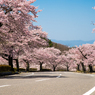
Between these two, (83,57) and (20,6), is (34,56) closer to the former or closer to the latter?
(83,57)

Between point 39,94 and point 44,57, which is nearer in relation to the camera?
point 39,94

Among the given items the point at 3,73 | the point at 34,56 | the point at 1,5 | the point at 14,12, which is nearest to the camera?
the point at 14,12

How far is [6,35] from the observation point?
18594mm

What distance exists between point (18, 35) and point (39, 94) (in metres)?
14.3

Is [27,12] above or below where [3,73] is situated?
above

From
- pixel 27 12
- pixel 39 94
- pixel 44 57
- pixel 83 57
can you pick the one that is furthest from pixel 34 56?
pixel 39 94

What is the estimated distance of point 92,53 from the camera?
4916 cm

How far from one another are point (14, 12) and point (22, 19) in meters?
1.11

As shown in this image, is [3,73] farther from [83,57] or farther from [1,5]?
[83,57]

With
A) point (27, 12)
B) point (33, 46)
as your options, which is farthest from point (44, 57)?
point (27, 12)

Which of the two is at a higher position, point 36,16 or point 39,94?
point 36,16

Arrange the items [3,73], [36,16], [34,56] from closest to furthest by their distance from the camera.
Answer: [36,16]
[3,73]
[34,56]

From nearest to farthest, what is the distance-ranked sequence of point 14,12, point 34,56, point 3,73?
point 14,12
point 3,73
point 34,56

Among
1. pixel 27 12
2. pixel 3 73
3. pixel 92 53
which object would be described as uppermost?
pixel 27 12
